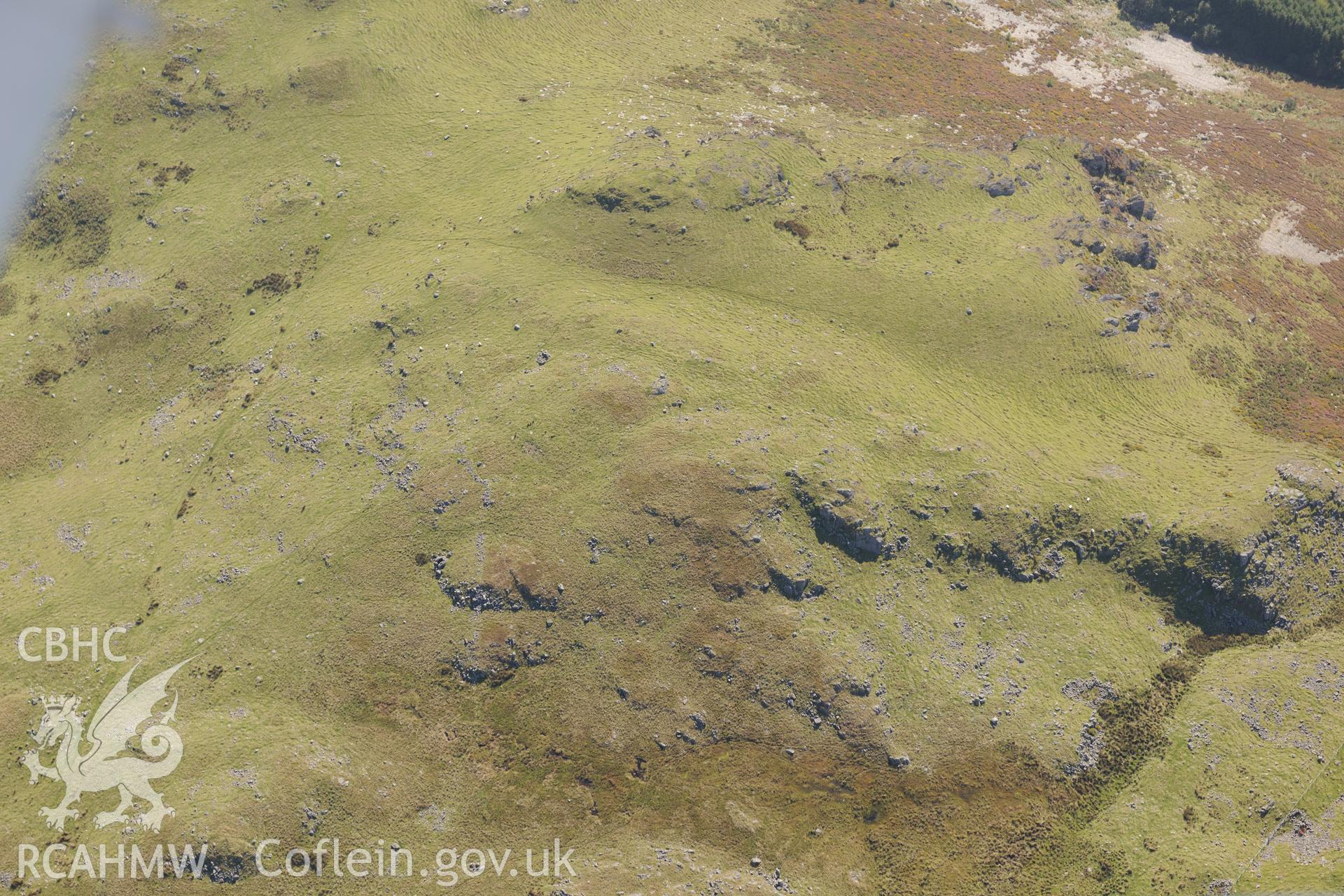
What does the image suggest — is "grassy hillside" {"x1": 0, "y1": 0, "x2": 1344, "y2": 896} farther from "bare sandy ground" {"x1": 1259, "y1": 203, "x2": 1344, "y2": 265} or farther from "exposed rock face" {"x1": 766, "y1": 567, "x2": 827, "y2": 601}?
"bare sandy ground" {"x1": 1259, "y1": 203, "x2": 1344, "y2": 265}

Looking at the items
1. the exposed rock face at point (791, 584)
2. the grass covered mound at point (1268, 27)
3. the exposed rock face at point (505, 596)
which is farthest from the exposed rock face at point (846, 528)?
the grass covered mound at point (1268, 27)

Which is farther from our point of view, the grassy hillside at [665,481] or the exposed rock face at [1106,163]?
the exposed rock face at [1106,163]

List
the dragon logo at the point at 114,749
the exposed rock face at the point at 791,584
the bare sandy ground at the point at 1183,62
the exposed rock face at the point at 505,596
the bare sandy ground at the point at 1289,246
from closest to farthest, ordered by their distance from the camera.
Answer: the dragon logo at the point at 114,749
the exposed rock face at the point at 505,596
the exposed rock face at the point at 791,584
the bare sandy ground at the point at 1289,246
the bare sandy ground at the point at 1183,62

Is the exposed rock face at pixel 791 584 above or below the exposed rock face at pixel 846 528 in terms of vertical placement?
below

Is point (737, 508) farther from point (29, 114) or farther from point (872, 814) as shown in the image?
point (29, 114)

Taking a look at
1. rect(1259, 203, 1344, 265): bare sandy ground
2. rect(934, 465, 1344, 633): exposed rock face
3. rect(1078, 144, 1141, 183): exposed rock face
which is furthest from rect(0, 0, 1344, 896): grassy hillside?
rect(1259, 203, 1344, 265): bare sandy ground

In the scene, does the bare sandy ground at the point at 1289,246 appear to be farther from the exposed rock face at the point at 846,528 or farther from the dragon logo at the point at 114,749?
the dragon logo at the point at 114,749
